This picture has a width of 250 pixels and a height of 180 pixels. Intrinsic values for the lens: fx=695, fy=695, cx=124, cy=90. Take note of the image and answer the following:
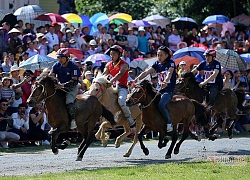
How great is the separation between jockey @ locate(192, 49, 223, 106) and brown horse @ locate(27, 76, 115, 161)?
3922 mm

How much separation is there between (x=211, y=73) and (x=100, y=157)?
4.29 m

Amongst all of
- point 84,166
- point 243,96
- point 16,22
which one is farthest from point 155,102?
point 16,22

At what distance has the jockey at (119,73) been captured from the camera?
16.6 metres

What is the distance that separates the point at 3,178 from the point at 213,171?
13.0 feet

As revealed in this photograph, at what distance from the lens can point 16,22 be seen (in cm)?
2572

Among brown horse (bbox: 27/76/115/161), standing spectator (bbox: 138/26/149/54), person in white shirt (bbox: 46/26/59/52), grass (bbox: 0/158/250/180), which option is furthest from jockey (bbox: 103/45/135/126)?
standing spectator (bbox: 138/26/149/54)

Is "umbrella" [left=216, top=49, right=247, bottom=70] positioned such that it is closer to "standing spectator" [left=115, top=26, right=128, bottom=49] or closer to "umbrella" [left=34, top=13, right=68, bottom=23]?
"standing spectator" [left=115, top=26, right=128, bottom=49]

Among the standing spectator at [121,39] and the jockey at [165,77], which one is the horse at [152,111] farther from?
the standing spectator at [121,39]

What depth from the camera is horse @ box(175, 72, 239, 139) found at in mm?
18562

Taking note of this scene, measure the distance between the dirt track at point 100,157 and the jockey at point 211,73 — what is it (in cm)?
153

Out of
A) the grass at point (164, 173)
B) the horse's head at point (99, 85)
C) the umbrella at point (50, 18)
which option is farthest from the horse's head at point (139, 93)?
the umbrella at point (50, 18)

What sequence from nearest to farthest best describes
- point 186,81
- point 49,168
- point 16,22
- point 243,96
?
point 49,168, point 186,81, point 243,96, point 16,22

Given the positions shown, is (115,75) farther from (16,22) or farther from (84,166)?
(16,22)

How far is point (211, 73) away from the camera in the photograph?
1883 centimetres
